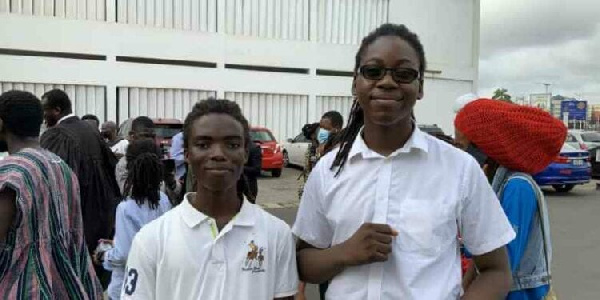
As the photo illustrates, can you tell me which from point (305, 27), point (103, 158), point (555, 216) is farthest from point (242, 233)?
point (305, 27)

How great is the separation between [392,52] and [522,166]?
1117 mm

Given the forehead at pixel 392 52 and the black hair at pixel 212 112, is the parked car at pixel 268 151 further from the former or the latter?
the forehead at pixel 392 52

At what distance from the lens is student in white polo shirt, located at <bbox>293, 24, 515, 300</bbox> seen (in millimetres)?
1748

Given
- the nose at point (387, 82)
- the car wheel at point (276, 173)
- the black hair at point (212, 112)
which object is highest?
the nose at point (387, 82)

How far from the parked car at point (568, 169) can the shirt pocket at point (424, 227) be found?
14.1 metres

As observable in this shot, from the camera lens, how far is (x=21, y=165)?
250cm

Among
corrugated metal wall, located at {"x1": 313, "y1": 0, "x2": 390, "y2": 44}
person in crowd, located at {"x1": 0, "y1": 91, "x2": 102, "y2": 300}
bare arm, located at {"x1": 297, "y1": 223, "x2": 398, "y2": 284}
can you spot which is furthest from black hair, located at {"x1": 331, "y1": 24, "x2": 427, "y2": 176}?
corrugated metal wall, located at {"x1": 313, "y1": 0, "x2": 390, "y2": 44}

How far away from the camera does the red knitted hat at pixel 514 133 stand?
2.59 metres

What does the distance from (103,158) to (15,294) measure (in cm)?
247

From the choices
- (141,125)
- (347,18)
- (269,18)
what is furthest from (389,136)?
(347,18)

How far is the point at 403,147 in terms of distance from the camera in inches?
73.5

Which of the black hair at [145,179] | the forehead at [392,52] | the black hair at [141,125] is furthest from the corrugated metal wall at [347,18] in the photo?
the forehead at [392,52]

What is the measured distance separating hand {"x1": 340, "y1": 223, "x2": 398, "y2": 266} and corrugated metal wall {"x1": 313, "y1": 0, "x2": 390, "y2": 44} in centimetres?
2427

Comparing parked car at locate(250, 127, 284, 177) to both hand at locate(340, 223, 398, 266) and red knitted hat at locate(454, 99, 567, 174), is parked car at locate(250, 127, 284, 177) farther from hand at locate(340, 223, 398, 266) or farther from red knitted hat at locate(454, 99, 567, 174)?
hand at locate(340, 223, 398, 266)
